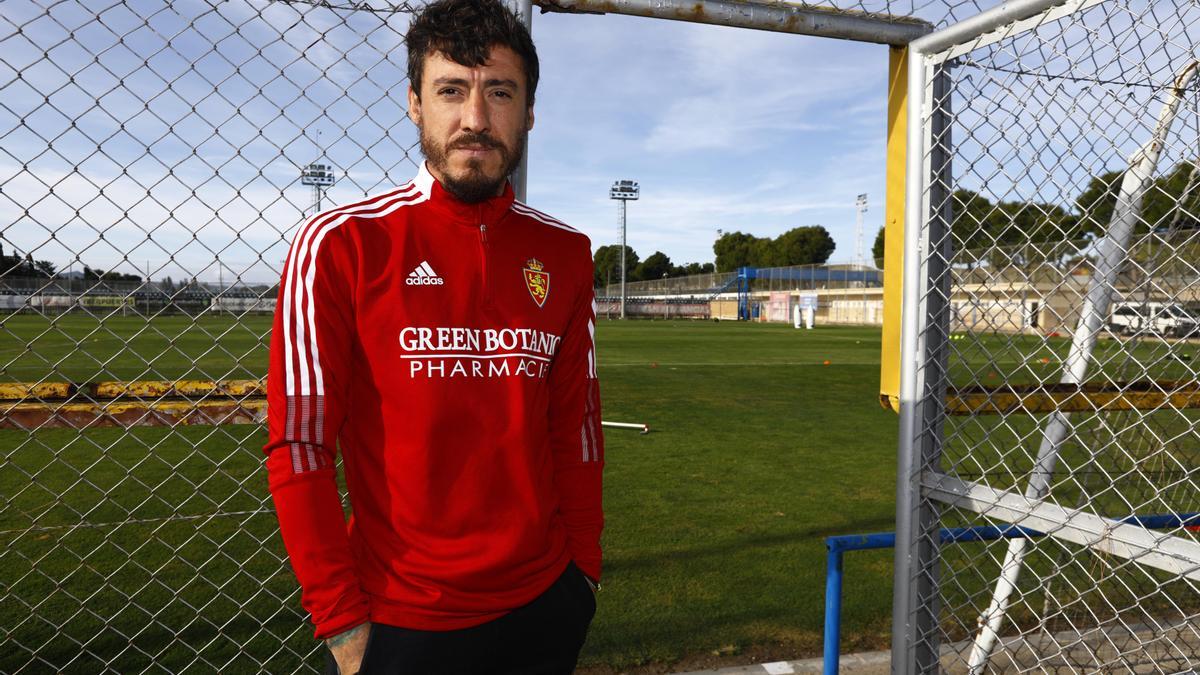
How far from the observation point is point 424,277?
1718mm

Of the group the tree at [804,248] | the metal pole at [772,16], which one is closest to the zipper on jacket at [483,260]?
the metal pole at [772,16]

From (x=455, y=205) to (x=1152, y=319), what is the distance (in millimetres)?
2395

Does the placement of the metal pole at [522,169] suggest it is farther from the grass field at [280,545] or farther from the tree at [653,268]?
the tree at [653,268]

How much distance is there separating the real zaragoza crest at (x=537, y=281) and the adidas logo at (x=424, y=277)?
9.5 inches

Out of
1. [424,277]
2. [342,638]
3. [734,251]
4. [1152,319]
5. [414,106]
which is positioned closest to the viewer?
[342,638]

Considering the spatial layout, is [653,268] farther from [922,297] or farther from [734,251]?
[922,297]

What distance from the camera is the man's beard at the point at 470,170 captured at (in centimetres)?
176

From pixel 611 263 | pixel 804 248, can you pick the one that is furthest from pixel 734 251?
pixel 611 263

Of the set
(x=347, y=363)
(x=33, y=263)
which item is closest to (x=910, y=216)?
(x=347, y=363)

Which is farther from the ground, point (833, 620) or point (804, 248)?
point (804, 248)

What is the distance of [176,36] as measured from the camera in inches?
84.2

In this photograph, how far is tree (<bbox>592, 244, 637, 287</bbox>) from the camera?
399 ft

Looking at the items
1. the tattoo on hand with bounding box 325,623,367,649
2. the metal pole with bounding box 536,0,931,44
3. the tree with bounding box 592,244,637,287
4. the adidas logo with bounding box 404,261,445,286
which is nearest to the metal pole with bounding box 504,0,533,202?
the metal pole with bounding box 536,0,931,44

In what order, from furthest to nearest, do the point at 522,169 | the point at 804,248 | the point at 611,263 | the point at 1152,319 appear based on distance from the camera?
the point at 611,263
the point at 804,248
the point at 1152,319
the point at 522,169
